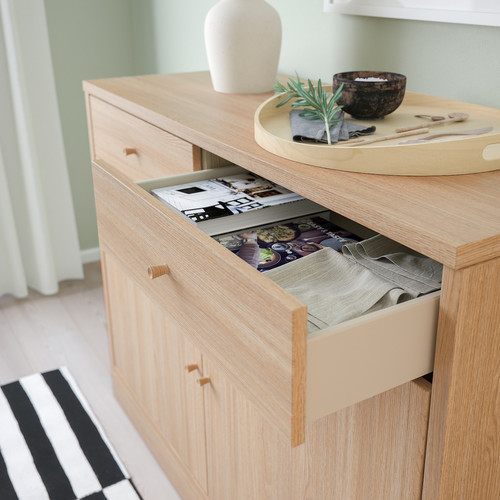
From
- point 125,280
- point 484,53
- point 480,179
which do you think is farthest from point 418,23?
point 125,280

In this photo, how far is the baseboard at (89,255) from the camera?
258cm

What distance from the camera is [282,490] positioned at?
38.8 inches

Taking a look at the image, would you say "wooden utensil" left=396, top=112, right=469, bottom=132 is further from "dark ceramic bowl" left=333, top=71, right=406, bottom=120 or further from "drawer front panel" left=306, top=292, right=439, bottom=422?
"drawer front panel" left=306, top=292, right=439, bottom=422

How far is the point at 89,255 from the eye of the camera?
2590 mm

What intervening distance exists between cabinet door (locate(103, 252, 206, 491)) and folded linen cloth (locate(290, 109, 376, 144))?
423 millimetres

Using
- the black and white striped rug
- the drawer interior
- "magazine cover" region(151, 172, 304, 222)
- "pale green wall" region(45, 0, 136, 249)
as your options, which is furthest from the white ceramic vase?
"pale green wall" region(45, 0, 136, 249)

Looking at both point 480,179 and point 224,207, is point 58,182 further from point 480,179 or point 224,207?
point 480,179

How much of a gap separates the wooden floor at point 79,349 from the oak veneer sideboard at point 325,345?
37 centimetres

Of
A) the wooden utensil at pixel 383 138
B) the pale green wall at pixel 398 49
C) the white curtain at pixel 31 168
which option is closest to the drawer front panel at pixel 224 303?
the wooden utensil at pixel 383 138

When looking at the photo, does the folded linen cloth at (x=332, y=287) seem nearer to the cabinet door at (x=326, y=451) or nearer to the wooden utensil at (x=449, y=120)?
the cabinet door at (x=326, y=451)

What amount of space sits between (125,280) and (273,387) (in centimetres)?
75

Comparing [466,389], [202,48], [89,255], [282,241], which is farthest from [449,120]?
[89,255]

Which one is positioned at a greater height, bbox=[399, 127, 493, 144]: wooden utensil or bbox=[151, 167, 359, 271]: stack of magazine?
bbox=[399, 127, 493, 144]: wooden utensil

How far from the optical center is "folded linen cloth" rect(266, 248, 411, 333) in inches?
A: 28.5
